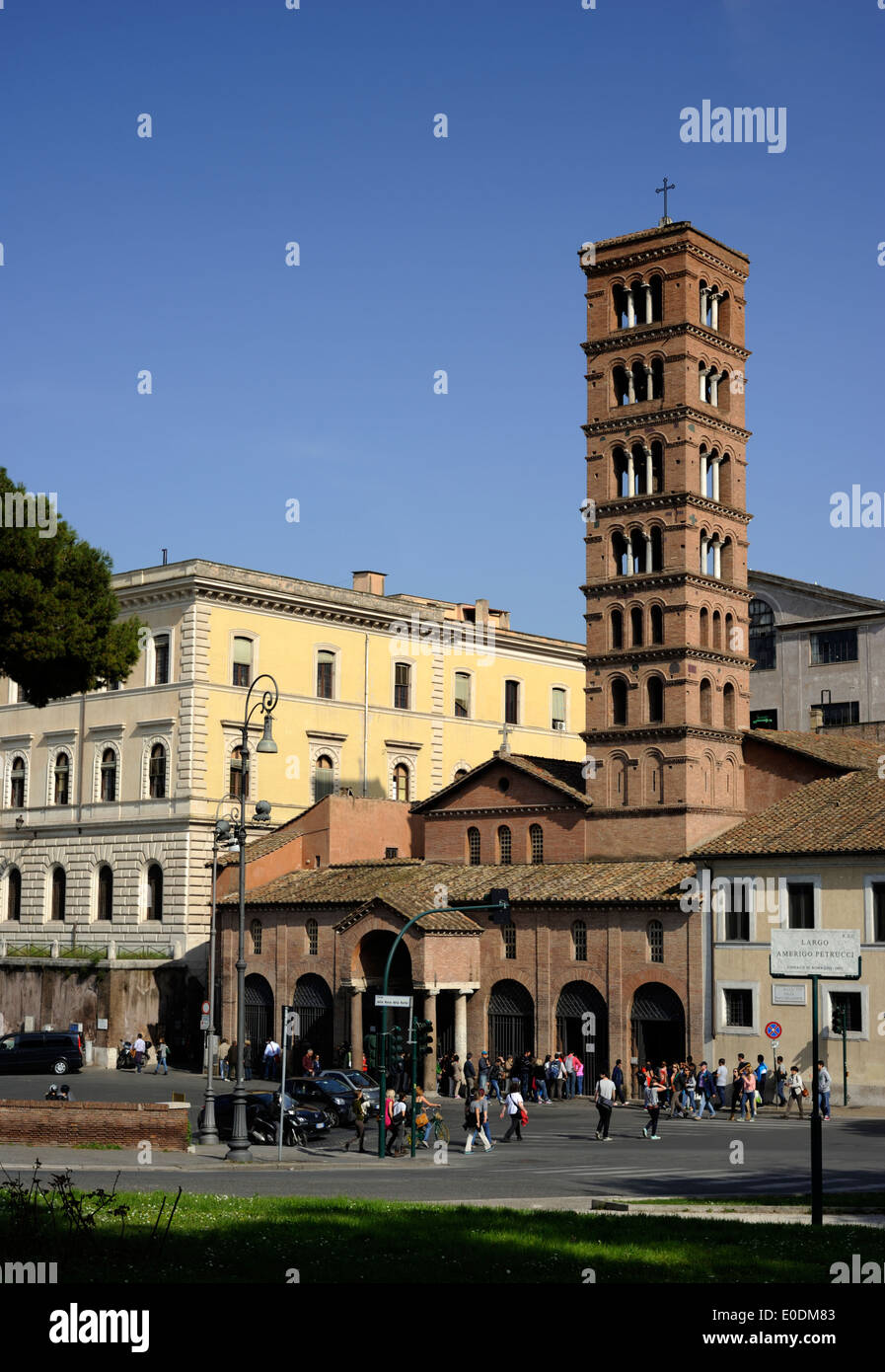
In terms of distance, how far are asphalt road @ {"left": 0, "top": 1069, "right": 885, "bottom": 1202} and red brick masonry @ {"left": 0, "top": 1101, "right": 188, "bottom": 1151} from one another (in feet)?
2.22

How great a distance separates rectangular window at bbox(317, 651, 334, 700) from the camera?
72.0 m

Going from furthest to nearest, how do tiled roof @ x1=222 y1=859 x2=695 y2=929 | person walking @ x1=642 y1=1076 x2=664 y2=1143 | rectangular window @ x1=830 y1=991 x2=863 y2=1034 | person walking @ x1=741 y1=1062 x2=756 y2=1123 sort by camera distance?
tiled roof @ x1=222 y1=859 x2=695 y2=929, rectangular window @ x1=830 y1=991 x2=863 y2=1034, person walking @ x1=741 y1=1062 x2=756 y2=1123, person walking @ x1=642 y1=1076 x2=664 y2=1143

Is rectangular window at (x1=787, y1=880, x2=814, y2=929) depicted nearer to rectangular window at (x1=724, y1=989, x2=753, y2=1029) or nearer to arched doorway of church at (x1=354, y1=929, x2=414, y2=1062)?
rectangular window at (x1=724, y1=989, x2=753, y2=1029)

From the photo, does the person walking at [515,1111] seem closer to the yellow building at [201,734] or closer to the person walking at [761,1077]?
the person walking at [761,1077]

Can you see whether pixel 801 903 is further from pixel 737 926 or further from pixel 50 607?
pixel 50 607

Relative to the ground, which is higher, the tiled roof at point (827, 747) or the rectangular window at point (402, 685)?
the rectangular window at point (402, 685)

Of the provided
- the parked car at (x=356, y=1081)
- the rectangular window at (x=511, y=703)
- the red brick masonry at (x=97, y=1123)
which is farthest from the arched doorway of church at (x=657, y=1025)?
the rectangular window at (x=511, y=703)

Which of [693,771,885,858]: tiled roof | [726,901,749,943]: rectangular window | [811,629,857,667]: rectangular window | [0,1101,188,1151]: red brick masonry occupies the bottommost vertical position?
[0,1101,188,1151]: red brick masonry

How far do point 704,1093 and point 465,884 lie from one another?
13.5 meters

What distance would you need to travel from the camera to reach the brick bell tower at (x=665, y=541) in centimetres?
5509

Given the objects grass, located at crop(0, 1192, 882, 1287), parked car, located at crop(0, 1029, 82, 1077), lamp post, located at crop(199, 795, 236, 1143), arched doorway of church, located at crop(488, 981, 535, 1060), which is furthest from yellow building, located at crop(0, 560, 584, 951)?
grass, located at crop(0, 1192, 882, 1287)

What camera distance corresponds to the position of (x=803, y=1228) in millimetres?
19094

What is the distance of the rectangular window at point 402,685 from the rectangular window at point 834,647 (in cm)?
1928

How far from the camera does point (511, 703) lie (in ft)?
269
